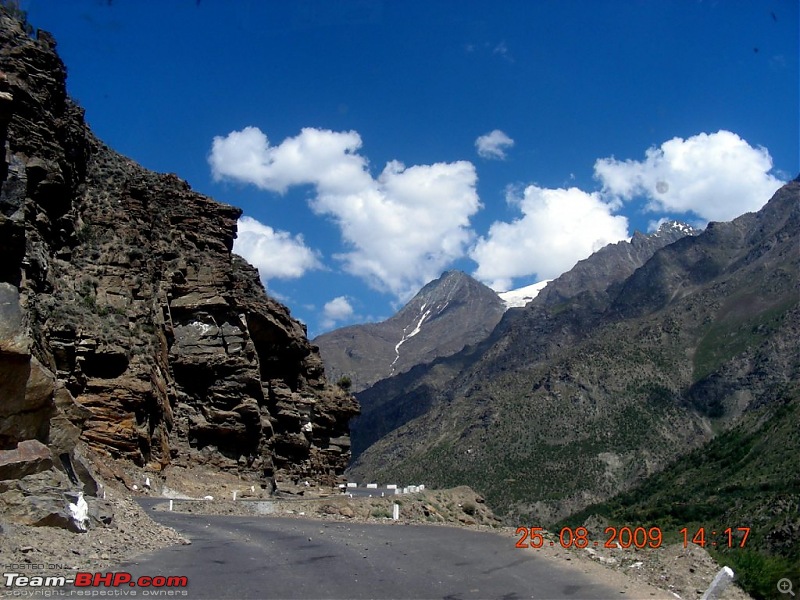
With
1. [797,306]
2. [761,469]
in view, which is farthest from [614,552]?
[797,306]

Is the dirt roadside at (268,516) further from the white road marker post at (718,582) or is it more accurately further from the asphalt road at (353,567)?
the white road marker post at (718,582)

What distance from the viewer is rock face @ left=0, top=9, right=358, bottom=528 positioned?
2703 centimetres

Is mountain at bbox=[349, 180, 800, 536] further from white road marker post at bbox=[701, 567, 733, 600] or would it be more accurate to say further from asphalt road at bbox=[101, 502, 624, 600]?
white road marker post at bbox=[701, 567, 733, 600]

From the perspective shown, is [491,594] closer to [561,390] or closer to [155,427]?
[155,427]

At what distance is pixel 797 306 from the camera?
152 meters

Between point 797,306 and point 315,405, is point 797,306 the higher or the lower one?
the higher one

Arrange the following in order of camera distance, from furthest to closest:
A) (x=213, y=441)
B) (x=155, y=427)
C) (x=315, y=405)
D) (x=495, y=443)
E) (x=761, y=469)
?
(x=495, y=443) < (x=761, y=469) < (x=315, y=405) < (x=213, y=441) < (x=155, y=427)

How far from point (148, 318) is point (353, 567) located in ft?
73.3

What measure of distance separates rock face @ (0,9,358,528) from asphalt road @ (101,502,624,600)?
231 inches

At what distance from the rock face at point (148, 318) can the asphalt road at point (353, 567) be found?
5866 mm

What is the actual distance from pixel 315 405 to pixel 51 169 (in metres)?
19.9

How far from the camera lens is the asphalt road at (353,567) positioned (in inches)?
410

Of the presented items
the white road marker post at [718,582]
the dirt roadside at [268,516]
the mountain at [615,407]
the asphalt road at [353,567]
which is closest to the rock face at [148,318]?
the dirt roadside at [268,516]

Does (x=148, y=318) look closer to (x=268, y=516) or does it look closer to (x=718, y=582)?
(x=268, y=516)
